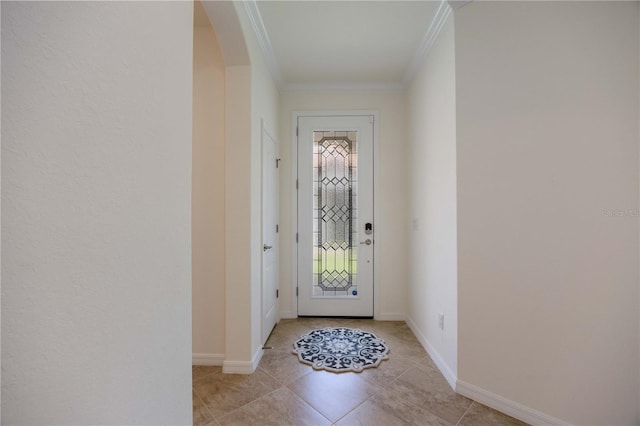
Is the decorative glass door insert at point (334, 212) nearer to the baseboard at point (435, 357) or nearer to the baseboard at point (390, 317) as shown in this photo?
the baseboard at point (390, 317)

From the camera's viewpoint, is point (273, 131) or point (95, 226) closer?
point (95, 226)

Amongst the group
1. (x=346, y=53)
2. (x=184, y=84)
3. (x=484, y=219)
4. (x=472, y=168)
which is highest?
(x=346, y=53)

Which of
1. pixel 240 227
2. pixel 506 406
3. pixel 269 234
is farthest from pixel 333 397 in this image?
pixel 269 234

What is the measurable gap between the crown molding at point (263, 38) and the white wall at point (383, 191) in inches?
16.7

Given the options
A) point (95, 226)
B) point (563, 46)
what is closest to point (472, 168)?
point (563, 46)

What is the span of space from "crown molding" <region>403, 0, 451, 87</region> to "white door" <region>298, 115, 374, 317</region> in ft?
2.01

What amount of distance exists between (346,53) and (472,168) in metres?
1.62

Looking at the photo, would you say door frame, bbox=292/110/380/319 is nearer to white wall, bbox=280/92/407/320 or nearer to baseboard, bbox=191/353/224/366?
white wall, bbox=280/92/407/320

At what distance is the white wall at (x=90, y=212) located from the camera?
1.53ft

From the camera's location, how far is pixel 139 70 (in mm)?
749

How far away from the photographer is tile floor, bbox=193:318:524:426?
1.62 metres

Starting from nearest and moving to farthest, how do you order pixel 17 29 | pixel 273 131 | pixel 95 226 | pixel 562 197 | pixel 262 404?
pixel 17 29
pixel 95 226
pixel 562 197
pixel 262 404
pixel 273 131

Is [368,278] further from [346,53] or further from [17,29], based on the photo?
[17,29]

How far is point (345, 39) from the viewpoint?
2354 millimetres
